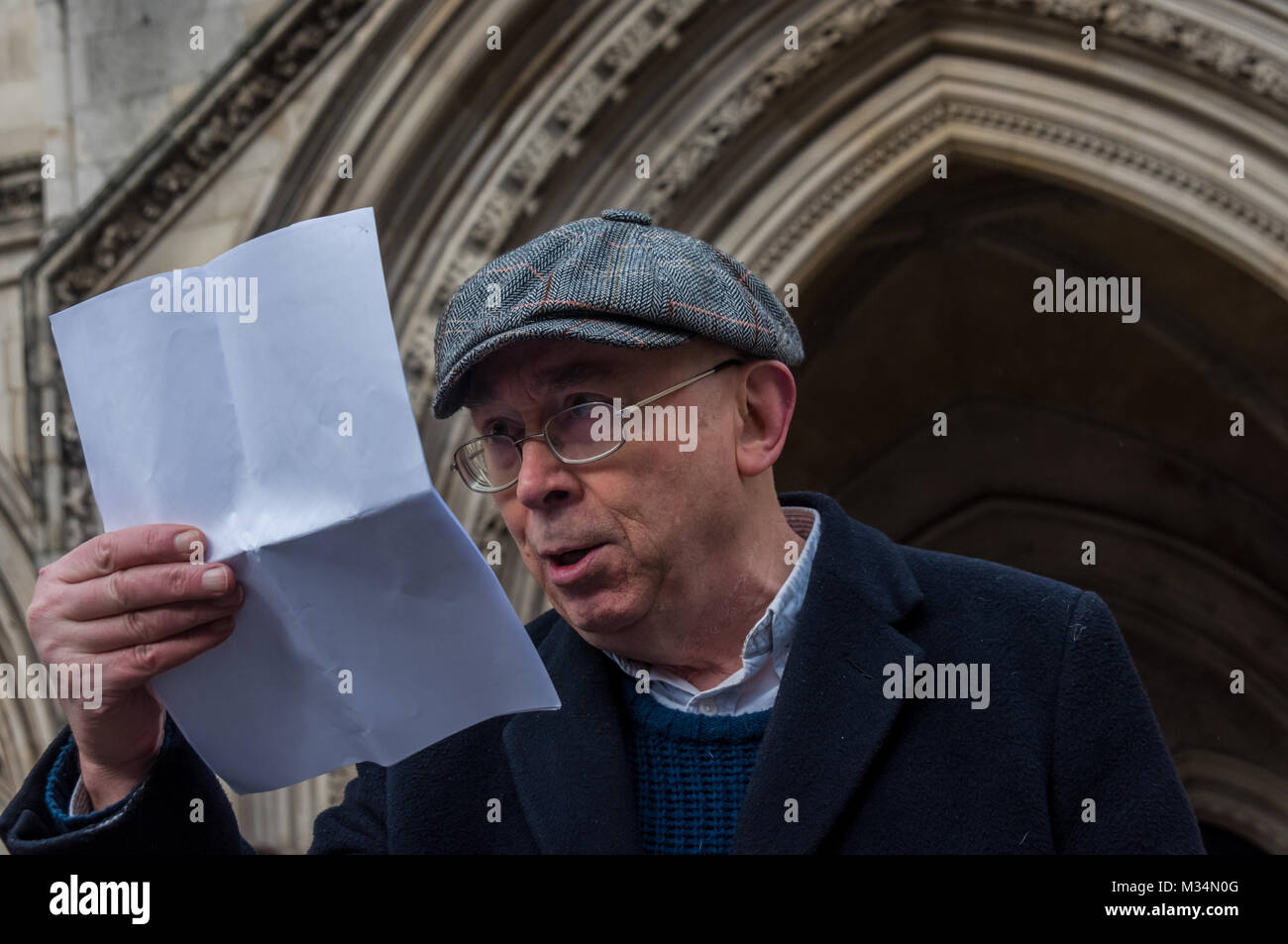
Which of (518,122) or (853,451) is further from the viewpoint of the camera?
(853,451)

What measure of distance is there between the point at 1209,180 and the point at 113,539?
3.84 m

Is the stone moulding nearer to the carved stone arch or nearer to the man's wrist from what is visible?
the carved stone arch

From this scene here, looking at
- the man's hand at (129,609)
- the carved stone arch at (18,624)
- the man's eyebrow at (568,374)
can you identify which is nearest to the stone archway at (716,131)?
the carved stone arch at (18,624)

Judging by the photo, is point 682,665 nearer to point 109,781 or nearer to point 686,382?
point 686,382

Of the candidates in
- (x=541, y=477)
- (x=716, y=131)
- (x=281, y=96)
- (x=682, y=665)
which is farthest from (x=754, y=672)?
(x=281, y=96)

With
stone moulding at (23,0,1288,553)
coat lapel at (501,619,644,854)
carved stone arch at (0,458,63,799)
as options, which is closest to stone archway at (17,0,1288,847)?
stone moulding at (23,0,1288,553)

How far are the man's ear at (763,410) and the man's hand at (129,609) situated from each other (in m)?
0.50

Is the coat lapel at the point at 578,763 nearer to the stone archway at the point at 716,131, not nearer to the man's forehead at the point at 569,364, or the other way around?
the man's forehead at the point at 569,364

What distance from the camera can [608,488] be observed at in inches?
52.3

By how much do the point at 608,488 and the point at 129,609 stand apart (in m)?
0.40
